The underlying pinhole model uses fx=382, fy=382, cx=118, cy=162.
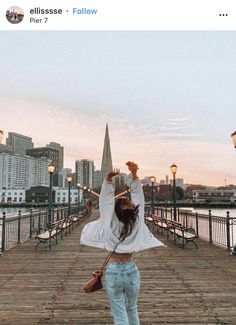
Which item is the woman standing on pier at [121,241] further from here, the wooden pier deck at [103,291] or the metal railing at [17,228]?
the metal railing at [17,228]

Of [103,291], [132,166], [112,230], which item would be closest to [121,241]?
[112,230]

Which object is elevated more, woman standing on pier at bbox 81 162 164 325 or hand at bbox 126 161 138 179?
hand at bbox 126 161 138 179

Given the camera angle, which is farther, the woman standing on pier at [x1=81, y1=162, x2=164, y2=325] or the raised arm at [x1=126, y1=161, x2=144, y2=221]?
the raised arm at [x1=126, y1=161, x2=144, y2=221]

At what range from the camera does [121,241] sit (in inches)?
151

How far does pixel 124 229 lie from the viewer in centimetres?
385

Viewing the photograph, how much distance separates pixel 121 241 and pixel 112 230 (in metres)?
0.14

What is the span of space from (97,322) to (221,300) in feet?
7.75

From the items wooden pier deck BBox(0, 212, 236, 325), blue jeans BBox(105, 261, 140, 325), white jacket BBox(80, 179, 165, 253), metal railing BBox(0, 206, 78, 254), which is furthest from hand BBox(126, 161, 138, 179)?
metal railing BBox(0, 206, 78, 254)

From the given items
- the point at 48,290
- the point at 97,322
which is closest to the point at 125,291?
the point at 97,322
